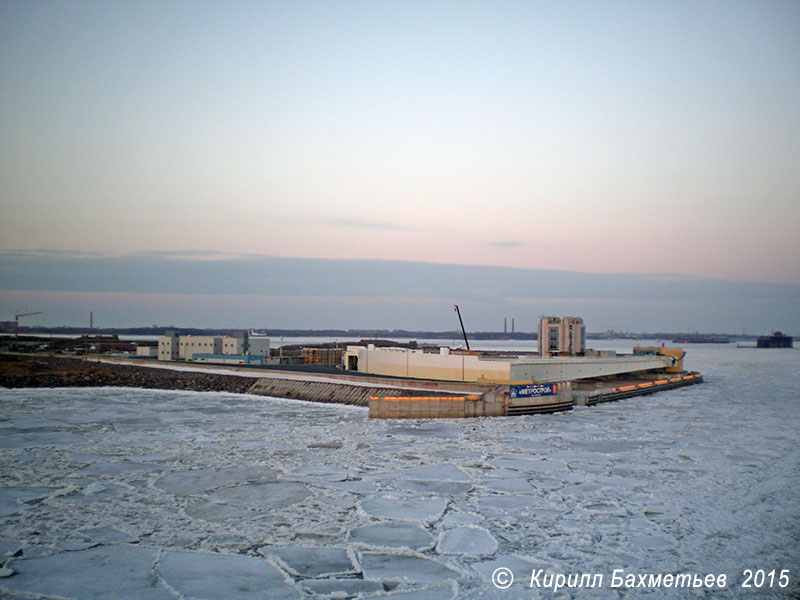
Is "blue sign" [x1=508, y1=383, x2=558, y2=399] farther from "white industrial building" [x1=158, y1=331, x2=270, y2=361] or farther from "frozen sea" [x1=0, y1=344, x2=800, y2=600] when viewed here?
"white industrial building" [x1=158, y1=331, x2=270, y2=361]

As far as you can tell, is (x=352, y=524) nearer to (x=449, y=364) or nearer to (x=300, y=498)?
(x=300, y=498)

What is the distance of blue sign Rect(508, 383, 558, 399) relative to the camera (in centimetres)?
3468

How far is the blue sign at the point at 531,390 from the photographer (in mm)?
34681

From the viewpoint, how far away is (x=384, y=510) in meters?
13.9

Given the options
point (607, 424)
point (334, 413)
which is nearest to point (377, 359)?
point (334, 413)

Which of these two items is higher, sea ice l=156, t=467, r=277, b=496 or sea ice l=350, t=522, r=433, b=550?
sea ice l=350, t=522, r=433, b=550

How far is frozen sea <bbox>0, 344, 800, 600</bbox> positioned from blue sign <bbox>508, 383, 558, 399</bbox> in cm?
699

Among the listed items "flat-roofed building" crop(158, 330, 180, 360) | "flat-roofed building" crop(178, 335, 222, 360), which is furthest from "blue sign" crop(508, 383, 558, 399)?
"flat-roofed building" crop(158, 330, 180, 360)

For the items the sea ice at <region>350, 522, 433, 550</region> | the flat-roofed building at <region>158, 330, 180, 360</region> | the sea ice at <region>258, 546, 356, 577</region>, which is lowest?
the flat-roofed building at <region>158, 330, 180, 360</region>

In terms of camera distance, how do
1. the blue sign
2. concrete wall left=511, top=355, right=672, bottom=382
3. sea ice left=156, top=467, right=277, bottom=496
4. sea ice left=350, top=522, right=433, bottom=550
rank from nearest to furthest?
sea ice left=350, top=522, right=433, bottom=550
sea ice left=156, top=467, right=277, bottom=496
the blue sign
concrete wall left=511, top=355, right=672, bottom=382

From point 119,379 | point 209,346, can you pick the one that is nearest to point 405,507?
point 119,379

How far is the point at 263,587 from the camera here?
9.47m

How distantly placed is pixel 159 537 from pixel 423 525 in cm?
580

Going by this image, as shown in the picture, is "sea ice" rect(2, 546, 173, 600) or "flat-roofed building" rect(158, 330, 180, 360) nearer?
"sea ice" rect(2, 546, 173, 600)
